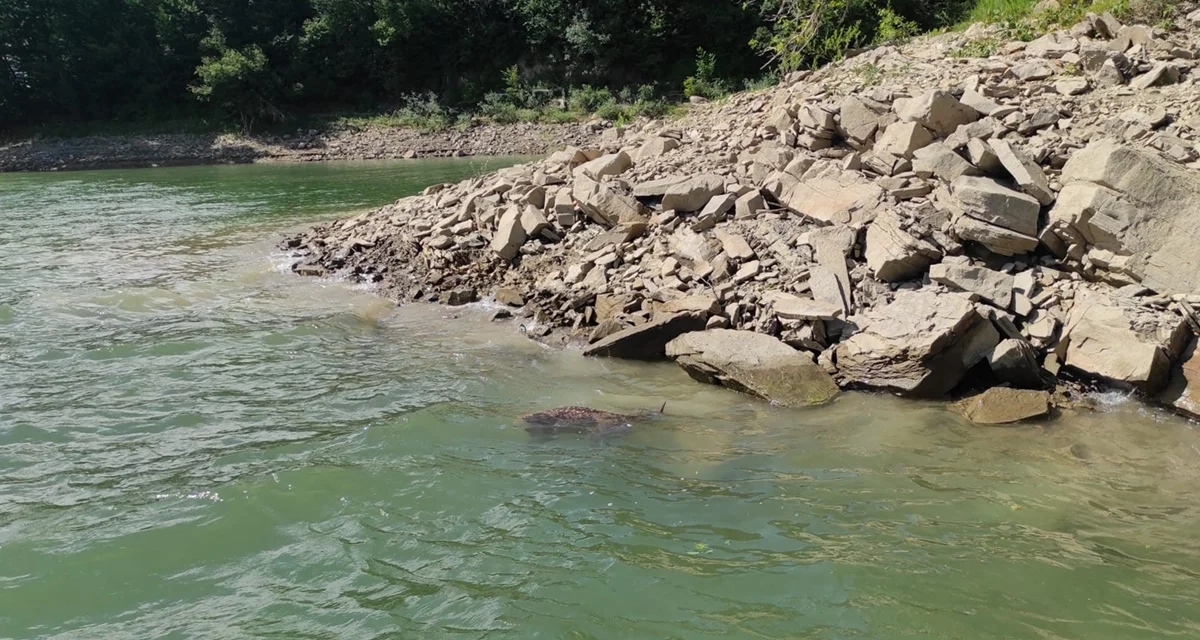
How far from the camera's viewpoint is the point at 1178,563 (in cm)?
416

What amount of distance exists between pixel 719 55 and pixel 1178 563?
37.6 m

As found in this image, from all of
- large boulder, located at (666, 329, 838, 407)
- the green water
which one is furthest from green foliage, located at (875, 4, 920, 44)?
the green water

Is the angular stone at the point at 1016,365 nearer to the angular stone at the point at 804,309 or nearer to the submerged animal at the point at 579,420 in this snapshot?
the angular stone at the point at 804,309

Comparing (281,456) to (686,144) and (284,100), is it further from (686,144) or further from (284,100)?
(284,100)

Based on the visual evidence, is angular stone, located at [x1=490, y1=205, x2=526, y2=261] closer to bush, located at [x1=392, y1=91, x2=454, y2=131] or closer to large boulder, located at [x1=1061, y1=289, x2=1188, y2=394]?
large boulder, located at [x1=1061, y1=289, x2=1188, y2=394]

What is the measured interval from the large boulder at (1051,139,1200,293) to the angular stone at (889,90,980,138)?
1.81m

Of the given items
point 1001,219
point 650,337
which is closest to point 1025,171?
point 1001,219

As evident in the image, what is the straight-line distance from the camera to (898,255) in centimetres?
762

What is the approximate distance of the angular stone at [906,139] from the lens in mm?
8914

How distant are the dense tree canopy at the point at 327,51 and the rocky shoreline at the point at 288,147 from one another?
383 centimetres

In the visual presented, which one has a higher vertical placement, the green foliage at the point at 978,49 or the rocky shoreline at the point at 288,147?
the green foliage at the point at 978,49

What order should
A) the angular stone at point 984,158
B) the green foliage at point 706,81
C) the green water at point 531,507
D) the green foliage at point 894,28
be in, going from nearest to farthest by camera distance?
the green water at point 531,507 → the angular stone at point 984,158 → the green foliage at point 894,28 → the green foliage at point 706,81

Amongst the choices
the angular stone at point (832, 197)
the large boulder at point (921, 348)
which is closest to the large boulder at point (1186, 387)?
the large boulder at point (921, 348)

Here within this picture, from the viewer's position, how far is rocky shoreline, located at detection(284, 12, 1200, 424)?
673cm
